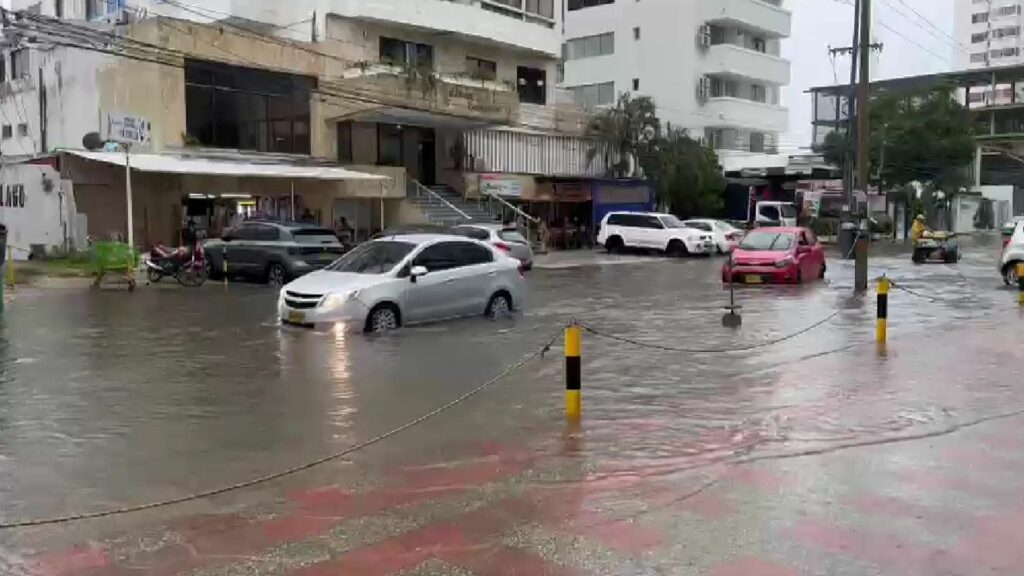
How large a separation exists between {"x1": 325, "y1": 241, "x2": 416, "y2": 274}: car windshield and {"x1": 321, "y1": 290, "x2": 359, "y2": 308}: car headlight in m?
0.80

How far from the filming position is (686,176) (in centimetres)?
4775

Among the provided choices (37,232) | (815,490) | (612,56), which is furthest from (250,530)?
(612,56)

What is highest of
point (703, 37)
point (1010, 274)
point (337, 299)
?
point (703, 37)

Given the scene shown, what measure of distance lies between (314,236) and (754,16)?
46.4 meters

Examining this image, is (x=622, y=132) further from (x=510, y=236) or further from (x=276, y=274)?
(x=276, y=274)

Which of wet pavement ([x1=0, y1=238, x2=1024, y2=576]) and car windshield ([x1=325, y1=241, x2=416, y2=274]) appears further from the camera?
car windshield ([x1=325, y1=241, x2=416, y2=274])

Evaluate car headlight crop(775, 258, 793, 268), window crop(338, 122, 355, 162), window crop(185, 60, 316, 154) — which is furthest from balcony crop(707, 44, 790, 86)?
car headlight crop(775, 258, 793, 268)

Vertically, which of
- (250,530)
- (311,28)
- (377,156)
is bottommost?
(250,530)

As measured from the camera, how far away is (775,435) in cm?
844

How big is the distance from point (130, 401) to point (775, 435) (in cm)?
624

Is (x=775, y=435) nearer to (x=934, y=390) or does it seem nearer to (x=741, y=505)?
(x=741, y=505)

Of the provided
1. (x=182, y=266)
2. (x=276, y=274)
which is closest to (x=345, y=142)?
(x=276, y=274)

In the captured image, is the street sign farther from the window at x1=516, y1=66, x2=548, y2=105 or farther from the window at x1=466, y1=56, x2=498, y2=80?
the window at x1=516, y1=66, x2=548, y2=105

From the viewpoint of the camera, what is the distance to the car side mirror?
15.2 m
